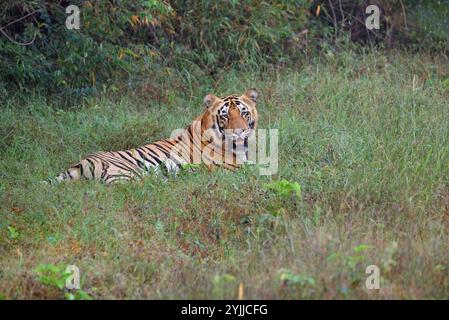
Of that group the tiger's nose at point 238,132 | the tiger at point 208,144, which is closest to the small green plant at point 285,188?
the tiger at point 208,144

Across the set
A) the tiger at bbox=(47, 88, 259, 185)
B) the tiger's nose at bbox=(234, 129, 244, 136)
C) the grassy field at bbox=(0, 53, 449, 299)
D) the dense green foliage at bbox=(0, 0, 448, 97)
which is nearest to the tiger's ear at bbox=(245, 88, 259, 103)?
the tiger at bbox=(47, 88, 259, 185)

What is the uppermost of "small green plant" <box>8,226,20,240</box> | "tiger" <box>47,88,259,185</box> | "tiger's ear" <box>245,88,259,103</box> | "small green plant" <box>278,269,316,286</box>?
"tiger's ear" <box>245,88,259,103</box>

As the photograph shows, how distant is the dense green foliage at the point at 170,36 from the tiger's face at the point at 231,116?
4.71ft

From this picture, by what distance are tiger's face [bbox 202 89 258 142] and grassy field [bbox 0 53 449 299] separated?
0.33 m

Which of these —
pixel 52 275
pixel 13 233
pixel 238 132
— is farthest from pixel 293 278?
pixel 238 132

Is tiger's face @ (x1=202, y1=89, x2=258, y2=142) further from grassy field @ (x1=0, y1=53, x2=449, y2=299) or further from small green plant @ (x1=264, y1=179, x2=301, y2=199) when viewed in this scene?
small green plant @ (x1=264, y1=179, x2=301, y2=199)

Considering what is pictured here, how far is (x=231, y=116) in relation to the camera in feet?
27.8

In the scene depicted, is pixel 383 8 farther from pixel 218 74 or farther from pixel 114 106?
pixel 114 106

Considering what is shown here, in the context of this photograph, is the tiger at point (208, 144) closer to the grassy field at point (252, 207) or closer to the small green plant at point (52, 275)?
the grassy field at point (252, 207)

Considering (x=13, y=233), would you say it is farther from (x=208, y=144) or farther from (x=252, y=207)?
(x=208, y=144)

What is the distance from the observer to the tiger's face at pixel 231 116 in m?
8.45

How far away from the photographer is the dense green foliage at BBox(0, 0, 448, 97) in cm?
977

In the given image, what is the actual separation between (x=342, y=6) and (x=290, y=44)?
4.99ft

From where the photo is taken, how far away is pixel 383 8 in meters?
12.1
